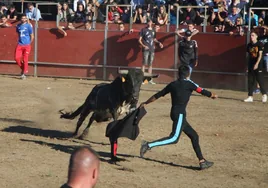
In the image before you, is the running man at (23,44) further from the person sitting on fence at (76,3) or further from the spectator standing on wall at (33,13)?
the person sitting on fence at (76,3)

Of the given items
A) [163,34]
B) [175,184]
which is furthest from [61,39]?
[175,184]

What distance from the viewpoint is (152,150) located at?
10898mm

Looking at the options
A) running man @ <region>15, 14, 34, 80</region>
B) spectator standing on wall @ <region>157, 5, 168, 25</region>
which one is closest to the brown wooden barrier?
spectator standing on wall @ <region>157, 5, 168, 25</region>

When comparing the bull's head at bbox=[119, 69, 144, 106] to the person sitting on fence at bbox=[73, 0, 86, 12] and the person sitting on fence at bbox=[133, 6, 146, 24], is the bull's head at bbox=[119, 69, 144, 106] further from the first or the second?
the person sitting on fence at bbox=[73, 0, 86, 12]

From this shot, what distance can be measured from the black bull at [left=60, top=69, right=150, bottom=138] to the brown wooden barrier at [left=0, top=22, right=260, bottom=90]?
30.7 feet

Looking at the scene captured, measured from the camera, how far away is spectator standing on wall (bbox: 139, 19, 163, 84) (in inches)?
798

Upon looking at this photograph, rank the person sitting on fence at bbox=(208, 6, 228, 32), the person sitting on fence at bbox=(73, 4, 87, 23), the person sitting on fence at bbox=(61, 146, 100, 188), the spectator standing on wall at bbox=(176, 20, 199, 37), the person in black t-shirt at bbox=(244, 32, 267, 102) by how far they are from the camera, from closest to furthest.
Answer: the person sitting on fence at bbox=(61, 146, 100, 188) < the person in black t-shirt at bbox=(244, 32, 267, 102) < the spectator standing on wall at bbox=(176, 20, 199, 37) < the person sitting on fence at bbox=(208, 6, 228, 32) < the person sitting on fence at bbox=(73, 4, 87, 23)

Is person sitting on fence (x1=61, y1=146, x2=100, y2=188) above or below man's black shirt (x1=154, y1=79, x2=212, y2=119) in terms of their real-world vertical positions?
above

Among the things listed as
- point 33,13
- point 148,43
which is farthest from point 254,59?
point 33,13

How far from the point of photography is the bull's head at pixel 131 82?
33.8 ft

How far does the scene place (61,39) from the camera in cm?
2214

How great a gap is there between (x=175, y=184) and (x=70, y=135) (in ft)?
11.9

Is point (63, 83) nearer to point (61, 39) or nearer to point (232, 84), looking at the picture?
point (61, 39)

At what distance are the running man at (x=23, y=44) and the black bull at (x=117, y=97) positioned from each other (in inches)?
405
